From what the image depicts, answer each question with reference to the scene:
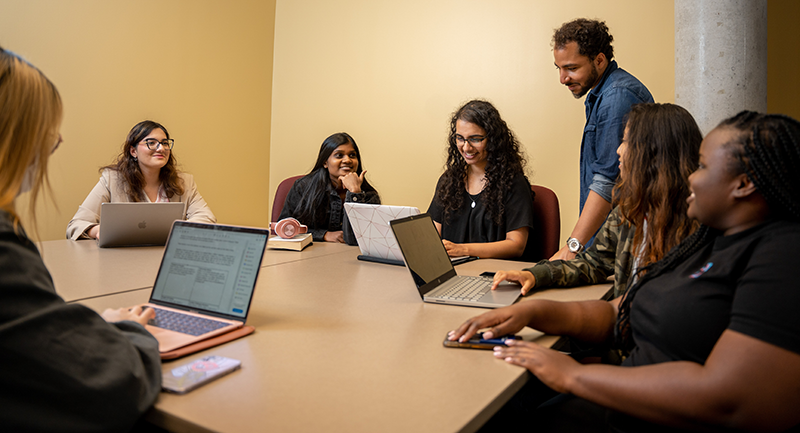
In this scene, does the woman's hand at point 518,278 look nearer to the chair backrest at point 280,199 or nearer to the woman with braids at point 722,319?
the woman with braids at point 722,319

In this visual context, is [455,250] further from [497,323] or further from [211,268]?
[211,268]

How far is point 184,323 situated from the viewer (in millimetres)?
1082

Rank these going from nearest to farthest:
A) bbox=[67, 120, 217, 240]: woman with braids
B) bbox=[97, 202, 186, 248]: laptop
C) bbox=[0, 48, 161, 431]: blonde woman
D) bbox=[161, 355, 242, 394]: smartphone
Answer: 1. bbox=[0, 48, 161, 431]: blonde woman
2. bbox=[161, 355, 242, 394]: smartphone
3. bbox=[97, 202, 186, 248]: laptop
4. bbox=[67, 120, 217, 240]: woman with braids

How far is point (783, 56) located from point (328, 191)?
2795 mm

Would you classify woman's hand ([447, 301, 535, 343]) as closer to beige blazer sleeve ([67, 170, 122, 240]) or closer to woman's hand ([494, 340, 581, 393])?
woman's hand ([494, 340, 581, 393])

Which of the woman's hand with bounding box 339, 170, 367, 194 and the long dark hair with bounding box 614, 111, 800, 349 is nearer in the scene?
the long dark hair with bounding box 614, 111, 800, 349

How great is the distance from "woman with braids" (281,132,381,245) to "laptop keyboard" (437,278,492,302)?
128 cm

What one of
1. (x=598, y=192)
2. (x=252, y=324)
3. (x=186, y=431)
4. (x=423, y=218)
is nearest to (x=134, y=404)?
(x=186, y=431)

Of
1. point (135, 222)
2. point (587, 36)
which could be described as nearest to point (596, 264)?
point (587, 36)

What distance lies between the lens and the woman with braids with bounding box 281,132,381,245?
2.88 metres

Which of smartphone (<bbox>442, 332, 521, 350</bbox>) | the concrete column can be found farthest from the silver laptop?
the concrete column

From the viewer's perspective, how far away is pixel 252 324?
1160 millimetres

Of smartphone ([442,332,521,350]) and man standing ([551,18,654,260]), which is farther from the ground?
man standing ([551,18,654,260])

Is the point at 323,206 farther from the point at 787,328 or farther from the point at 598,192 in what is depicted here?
the point at 787,328
